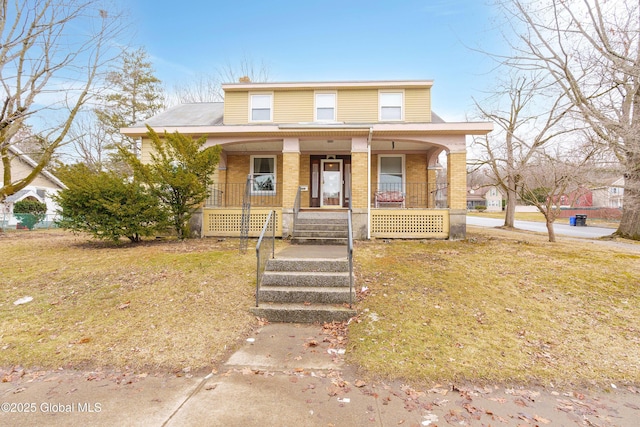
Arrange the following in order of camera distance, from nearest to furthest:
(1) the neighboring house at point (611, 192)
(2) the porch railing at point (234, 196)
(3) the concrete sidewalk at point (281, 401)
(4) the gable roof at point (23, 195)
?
1. (3) the concrete sidewalk at point (281, 401)
2. (2) the porch railing at point (234, 196)
3. (1) the neighboring house at point (611, 192)
4. (4) the gable roof at point (23, 195)

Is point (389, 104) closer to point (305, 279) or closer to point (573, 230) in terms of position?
point (305, 279)

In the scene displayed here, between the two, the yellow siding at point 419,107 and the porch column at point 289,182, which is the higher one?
the yellow siding at point 419,107

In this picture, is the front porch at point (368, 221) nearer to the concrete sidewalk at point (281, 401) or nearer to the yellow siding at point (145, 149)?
the yellow siding at point (145, 149)

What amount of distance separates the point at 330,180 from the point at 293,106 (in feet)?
11.6

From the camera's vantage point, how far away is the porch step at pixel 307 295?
5.12 m

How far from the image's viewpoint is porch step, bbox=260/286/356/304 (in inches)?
202

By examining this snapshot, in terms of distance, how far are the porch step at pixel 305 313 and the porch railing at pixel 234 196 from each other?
759 centimetres

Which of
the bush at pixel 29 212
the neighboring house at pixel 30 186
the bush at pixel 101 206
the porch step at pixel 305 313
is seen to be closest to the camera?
the porch step at pixel 305 313

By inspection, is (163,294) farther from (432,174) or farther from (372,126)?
(432,174)

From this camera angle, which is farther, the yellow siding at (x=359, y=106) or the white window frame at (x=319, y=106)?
the white window frame at (x=319, y=106)

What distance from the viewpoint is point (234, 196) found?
12719 mm

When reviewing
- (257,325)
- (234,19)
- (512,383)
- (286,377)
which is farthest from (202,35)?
(512,383)

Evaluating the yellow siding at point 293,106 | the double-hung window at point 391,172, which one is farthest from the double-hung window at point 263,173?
the double-hung window at point 391,172

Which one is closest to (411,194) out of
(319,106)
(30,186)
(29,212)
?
(319,106)
